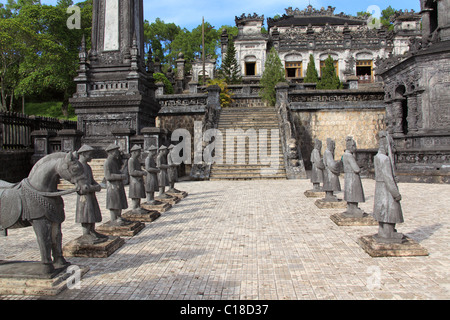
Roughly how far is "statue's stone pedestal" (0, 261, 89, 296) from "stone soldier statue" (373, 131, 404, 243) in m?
4.77

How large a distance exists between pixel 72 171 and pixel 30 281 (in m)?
1.41

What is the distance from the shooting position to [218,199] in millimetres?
10891

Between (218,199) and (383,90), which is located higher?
(383,90)

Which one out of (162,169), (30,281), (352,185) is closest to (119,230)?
(30,281)

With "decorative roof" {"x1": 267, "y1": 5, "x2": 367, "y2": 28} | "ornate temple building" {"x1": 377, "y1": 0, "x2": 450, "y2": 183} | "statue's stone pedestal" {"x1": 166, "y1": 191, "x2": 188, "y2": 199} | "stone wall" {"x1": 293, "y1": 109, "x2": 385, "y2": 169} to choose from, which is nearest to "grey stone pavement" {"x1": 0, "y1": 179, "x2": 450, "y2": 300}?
"statue's stone pedestal" {"x1": 166, "y1": 191, "x2": 188, "y2": 199}

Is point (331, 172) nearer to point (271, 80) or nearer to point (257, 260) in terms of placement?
point (257, 260)

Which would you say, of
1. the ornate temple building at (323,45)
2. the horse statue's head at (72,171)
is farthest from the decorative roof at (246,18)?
the horse statue's head at (72,171)

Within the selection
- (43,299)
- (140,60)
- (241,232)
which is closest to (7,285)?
(43,299)

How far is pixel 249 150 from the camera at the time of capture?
17.5m

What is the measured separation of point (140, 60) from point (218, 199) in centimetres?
935

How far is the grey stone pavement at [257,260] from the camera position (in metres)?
4.25

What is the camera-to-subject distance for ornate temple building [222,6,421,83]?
43.5m

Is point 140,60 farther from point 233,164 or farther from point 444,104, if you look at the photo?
point 444,104

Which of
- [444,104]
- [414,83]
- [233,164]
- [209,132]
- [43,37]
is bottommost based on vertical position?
[233,164]
